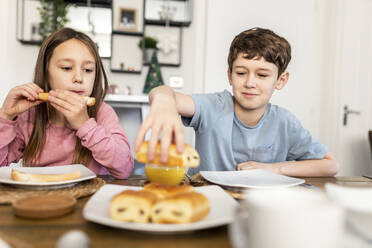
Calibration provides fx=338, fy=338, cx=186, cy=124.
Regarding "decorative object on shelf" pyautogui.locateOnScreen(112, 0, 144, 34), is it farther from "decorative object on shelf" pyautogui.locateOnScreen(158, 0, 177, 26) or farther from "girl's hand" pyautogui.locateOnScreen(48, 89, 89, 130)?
"girl's hand" pyautogui.locateOnScreen(48, 89, 89, 130)

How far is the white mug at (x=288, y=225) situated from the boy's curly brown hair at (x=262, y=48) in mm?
1010

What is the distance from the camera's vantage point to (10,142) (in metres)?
1.24

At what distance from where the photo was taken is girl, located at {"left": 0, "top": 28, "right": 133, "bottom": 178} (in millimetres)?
1164

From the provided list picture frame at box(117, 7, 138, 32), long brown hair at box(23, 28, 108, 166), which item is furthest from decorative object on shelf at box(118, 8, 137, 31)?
long brown hair at box(23, 28, 108, 166)

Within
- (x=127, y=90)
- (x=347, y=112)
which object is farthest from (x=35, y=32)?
(x=347, y=112)

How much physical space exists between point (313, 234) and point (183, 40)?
10.8 ft

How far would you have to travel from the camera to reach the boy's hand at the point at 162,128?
65cm

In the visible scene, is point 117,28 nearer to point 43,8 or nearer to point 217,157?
point 43,8

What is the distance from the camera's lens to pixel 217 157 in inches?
56.2

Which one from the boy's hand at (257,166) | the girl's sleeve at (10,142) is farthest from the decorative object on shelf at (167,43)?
the boy's hand at (257,166)

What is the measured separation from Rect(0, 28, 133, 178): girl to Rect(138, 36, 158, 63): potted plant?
6.21ft

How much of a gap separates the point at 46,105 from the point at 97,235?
3.27 feet

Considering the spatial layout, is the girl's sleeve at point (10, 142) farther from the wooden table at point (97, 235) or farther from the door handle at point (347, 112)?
the door handle at point (347, 112)


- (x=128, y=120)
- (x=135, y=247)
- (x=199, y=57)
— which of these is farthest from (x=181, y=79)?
(x=135, y=247)
